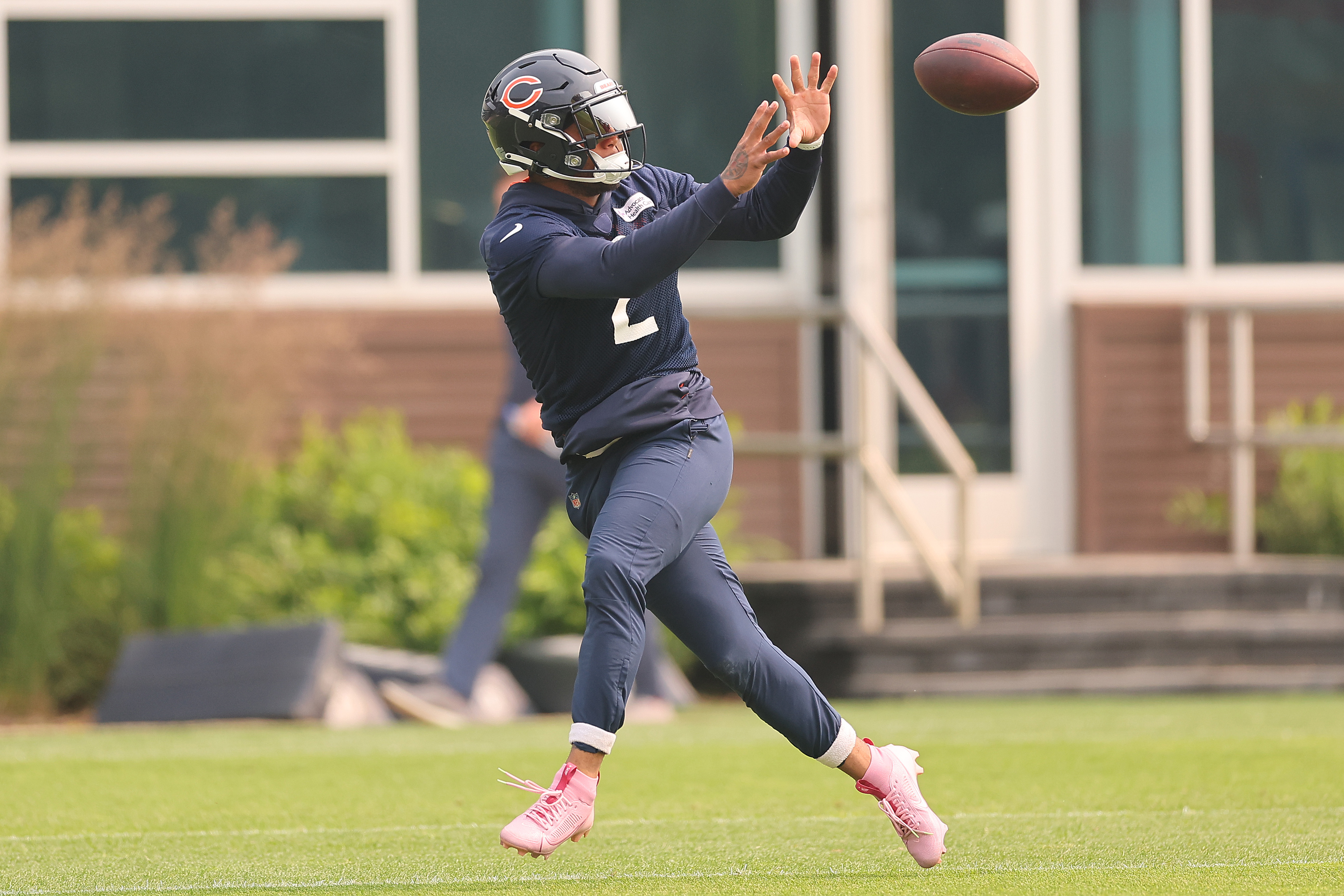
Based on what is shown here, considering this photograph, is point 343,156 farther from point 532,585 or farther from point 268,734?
point 268,734

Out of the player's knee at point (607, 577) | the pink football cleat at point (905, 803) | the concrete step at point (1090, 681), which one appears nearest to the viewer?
the player's knee at point (607, 577)

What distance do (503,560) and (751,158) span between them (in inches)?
159

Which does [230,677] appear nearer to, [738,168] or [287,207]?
[287,207]

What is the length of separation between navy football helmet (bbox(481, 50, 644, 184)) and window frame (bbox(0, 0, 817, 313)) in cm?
599

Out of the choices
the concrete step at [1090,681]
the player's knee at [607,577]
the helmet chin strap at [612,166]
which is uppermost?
the helmet chin strap at [612,166]

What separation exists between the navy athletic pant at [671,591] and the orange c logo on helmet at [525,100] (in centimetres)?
80

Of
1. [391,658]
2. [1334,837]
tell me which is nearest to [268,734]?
[391,658]

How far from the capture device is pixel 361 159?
10164mm

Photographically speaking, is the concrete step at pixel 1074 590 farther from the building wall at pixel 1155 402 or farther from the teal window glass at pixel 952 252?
the teal window glass at pixel 952 252

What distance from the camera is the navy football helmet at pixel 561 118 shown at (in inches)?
158

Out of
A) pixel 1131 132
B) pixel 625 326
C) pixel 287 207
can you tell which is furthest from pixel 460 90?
pixel 625 326

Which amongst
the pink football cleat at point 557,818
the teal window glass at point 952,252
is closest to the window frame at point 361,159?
the teal window glass at point 952,252

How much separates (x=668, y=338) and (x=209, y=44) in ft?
22.5

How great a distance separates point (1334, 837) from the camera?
4398 millimetres
